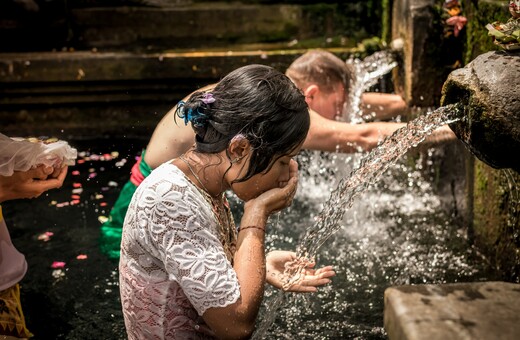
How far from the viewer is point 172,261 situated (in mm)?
2213

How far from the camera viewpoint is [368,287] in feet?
13.0

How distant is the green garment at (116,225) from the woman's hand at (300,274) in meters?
1.66

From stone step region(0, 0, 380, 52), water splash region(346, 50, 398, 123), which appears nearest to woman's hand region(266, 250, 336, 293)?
water splash region(346, 50, 398, 123)

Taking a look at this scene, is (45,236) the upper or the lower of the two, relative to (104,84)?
lower

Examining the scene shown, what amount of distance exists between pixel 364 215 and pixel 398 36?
1.66 m

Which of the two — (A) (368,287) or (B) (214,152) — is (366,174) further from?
(B) (214,152)

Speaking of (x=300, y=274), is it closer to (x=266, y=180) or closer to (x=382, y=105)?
(x=266, y=180)

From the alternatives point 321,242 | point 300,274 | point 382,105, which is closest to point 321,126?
point 321,242

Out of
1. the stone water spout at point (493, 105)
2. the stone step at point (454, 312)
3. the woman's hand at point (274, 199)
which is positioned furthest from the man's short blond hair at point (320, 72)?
the stone step at point (454, 312)

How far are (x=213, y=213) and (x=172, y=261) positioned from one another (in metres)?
0.24

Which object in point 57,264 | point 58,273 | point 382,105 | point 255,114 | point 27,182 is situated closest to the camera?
point 255,114

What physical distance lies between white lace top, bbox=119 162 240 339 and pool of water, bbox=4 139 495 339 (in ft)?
3.90

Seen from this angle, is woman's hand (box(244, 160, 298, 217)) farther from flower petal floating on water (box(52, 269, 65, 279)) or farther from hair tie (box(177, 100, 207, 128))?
flower petal floating on water (box(52, 269, 65, 279))

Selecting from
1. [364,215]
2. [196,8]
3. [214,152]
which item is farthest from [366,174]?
[196,8]
